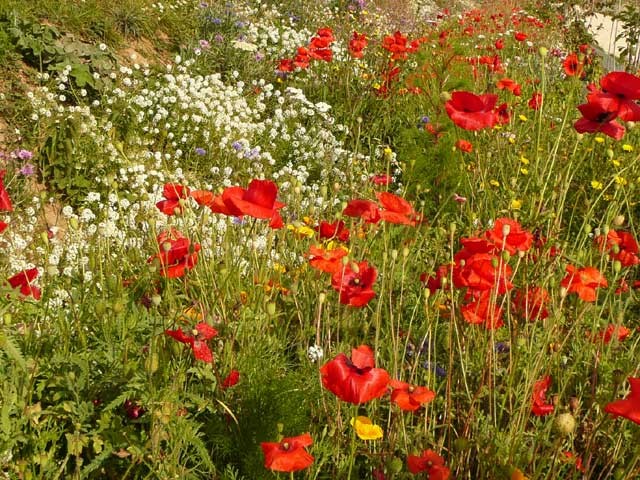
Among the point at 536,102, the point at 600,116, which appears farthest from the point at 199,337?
the point at 536,102

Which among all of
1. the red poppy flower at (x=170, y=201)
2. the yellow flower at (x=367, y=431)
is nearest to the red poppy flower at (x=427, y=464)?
the yellow flower at (x=367, y=431)

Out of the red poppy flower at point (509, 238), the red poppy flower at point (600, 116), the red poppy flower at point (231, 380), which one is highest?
the red poppy flower at point (600, 116)

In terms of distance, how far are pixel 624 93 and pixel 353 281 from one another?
903 mm

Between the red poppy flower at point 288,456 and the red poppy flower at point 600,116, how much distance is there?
123cm

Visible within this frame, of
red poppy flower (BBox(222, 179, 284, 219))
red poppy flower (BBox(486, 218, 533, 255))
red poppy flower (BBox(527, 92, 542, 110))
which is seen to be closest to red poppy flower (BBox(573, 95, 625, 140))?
red poppy flower (BBox(486, 218, 533, 255))

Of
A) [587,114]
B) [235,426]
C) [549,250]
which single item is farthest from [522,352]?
[235,426]

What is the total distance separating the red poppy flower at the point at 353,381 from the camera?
4.65ft

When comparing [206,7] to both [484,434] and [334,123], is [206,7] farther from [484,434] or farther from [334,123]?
[484,434]

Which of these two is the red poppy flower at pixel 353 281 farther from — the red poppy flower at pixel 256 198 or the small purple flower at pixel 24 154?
the small purple flower at pixel 24 154

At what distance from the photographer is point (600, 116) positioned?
2.07 m

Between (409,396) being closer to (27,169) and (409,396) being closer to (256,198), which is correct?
(256,198)

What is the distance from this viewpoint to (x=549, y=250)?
2.45m

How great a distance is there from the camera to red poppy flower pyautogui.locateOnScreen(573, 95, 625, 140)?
6.59 ft

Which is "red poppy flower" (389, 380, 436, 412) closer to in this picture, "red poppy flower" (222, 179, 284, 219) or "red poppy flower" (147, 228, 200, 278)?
"red poppy flower" (222, 179, 284, 219)
